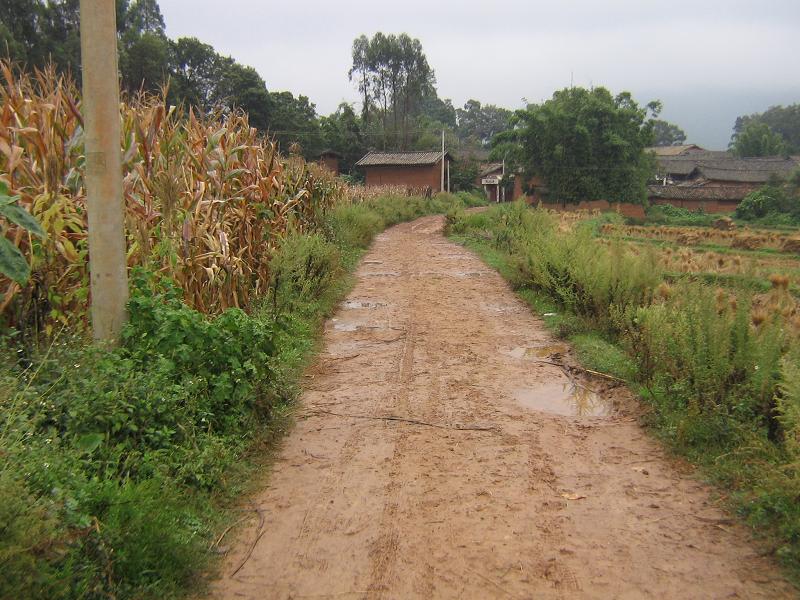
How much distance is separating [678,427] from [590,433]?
67cm

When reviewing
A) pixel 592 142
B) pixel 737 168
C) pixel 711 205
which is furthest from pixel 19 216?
pixel 737 168

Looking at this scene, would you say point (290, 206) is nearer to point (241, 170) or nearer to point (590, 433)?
point (241, 170)

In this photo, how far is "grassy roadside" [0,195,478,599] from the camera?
108 inches

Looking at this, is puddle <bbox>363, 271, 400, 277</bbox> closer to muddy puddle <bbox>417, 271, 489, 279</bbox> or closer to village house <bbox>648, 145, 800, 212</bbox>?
muddy puddle <bbox>417, 271, 489, 279</bbox>

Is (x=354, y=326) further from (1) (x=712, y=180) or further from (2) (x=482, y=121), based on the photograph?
(2) (x=482, y=121)

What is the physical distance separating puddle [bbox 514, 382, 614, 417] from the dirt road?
2cm

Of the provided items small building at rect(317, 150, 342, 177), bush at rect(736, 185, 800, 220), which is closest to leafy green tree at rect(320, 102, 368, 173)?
small building at rect(317, 150, 342, 177)

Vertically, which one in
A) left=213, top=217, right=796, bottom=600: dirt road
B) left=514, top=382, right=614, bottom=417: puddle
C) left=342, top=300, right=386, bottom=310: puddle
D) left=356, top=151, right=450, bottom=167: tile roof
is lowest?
left=213, top=217, right=796, bottom=600: dirt road

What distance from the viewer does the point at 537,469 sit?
4562 mm

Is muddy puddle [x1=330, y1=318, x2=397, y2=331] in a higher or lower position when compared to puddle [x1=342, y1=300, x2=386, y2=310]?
lower

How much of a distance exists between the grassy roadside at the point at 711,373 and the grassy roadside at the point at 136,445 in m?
3.06

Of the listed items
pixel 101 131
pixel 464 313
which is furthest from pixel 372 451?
pixel 464 313

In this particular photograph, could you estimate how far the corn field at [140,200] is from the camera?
4594 millimetres

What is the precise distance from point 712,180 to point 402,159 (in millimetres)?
24744
